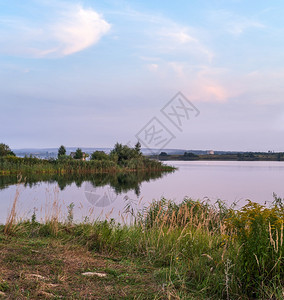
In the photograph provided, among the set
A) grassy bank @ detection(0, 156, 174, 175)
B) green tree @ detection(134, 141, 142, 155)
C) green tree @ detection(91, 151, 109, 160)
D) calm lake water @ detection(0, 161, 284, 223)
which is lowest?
calm lake water @ detection(0, 161, 284, 223)

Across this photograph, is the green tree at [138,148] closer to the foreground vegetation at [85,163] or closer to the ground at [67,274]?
the foreground vegetation at [85,163]

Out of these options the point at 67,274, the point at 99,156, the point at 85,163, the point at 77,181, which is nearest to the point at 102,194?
the point at 77,181

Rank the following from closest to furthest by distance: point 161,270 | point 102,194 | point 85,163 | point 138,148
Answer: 1. point 161,270
2. point 102,194
3. point 85,163
4. point 138,148

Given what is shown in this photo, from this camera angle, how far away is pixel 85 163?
39500 millimetres

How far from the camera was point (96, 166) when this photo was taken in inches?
1597

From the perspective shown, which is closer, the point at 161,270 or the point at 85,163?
the point at 161,270

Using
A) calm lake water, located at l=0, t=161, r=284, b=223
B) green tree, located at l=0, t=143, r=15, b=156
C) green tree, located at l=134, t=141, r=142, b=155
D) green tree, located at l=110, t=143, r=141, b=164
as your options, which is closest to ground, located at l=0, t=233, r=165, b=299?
calm lake water, located at l=0, t=161, r=284, b=223

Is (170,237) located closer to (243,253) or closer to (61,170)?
(243,253)

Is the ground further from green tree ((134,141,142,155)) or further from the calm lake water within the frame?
green tree ((134,141,142,155))

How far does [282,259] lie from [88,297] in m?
2.28

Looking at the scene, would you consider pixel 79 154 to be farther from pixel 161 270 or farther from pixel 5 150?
pixel 161 270

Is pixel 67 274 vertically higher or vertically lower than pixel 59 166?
higher

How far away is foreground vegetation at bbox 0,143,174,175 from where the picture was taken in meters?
35.1

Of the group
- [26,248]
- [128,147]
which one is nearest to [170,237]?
[26,248]
